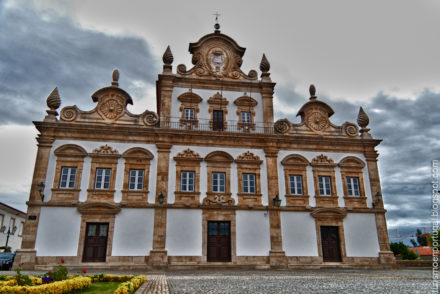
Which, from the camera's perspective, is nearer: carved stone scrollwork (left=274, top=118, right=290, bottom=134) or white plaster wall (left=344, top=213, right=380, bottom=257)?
white plaster wall (left=344, top=213, right=380, bottom=257)

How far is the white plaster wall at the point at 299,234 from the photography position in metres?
19.6

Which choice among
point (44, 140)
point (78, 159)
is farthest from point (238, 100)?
point (44, 140)

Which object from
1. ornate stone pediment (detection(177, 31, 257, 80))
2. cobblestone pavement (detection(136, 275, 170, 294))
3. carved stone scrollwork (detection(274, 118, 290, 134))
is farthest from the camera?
ornate stone pediment (detection(177, 31, 257, 80))

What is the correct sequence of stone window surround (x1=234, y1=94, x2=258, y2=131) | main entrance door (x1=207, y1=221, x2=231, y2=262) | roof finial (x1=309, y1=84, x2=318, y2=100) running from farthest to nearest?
1. roof finial (x1=309, y1=84, x2=318, y2=100)
2. stone window surround (x1=234, y1=94, x2=258, y2=131)
3. main entrance door (x1=207, y1=221, x2=231, y2=262)

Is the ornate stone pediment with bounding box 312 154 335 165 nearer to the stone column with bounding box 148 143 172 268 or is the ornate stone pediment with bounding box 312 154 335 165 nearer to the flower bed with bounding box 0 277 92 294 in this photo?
the stone column with bounding box 148 143 172 268

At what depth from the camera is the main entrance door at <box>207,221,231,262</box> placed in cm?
1902

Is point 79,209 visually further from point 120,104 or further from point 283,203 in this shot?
point 283,203

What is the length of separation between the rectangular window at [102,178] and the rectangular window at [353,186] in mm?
15482

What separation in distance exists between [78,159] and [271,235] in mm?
12500

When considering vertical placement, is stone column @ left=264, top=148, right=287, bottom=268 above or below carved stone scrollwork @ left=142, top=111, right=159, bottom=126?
below

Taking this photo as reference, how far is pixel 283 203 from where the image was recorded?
2022 centimetres

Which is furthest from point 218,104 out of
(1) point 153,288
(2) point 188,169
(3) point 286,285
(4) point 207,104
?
(1) point 153,288

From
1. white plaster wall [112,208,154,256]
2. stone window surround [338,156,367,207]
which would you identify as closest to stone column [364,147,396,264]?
stone window surround [338,156,367,207]

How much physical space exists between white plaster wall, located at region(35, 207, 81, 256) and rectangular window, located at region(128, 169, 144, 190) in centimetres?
334
